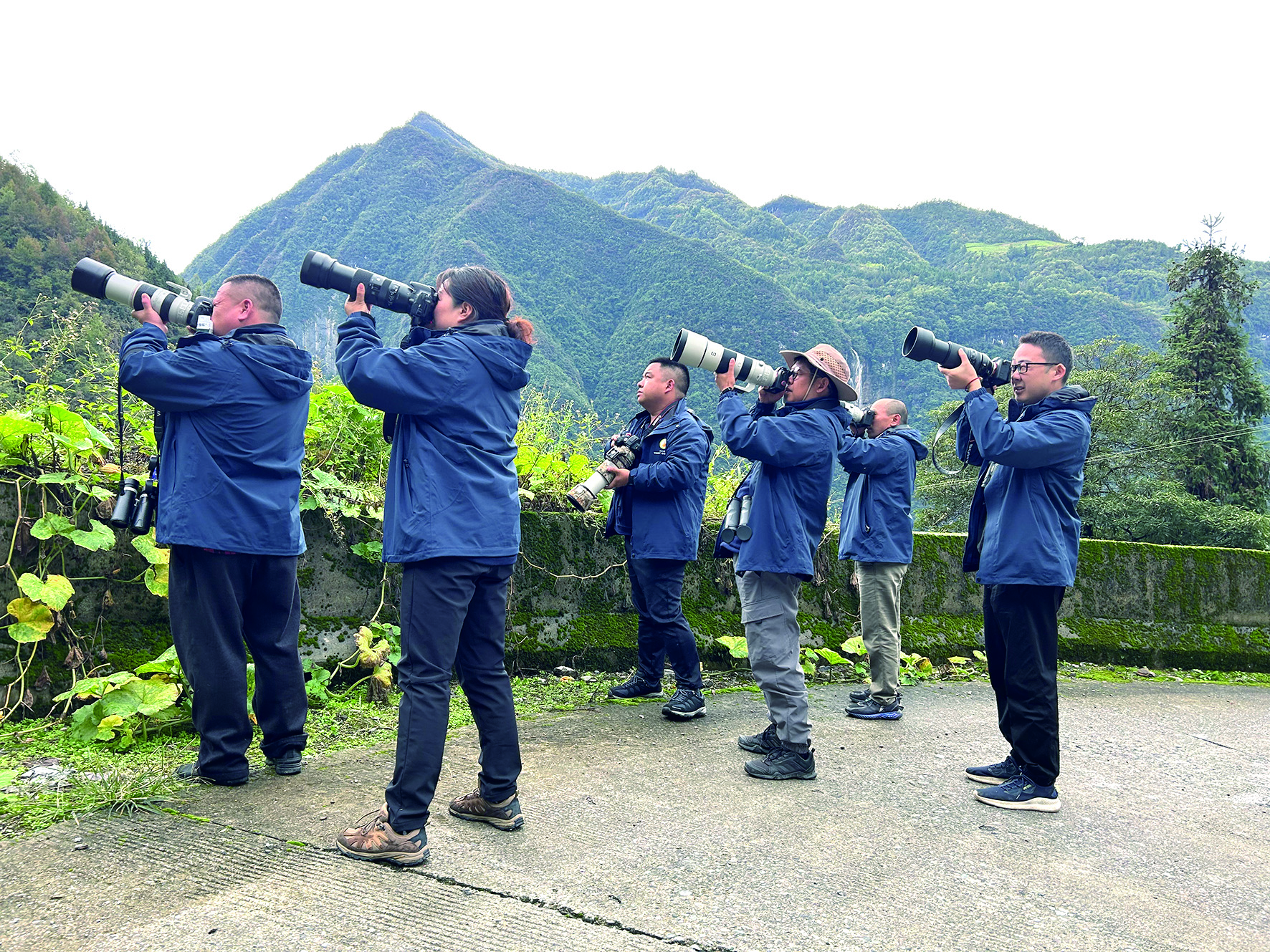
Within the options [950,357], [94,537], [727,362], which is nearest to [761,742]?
[727,362]

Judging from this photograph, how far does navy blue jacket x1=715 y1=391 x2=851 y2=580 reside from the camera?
419 centimetres

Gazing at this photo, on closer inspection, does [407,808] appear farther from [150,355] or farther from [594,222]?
[594,222]

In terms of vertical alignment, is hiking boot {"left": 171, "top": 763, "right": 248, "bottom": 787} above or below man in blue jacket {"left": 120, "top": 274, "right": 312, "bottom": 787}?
below

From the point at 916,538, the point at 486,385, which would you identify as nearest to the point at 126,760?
the point at 486,385

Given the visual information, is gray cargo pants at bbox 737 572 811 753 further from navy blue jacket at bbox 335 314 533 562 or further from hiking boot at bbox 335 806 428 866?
hiking boot at bbox 335 806 428 866

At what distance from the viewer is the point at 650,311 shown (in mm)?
87125

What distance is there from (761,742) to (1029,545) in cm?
158

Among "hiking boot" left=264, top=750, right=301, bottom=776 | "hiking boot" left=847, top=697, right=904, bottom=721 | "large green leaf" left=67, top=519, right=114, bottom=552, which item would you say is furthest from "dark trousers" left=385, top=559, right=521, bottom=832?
"hiking boot" left=847, top=697, right=904, bottom=721

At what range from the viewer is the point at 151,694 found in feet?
12.9

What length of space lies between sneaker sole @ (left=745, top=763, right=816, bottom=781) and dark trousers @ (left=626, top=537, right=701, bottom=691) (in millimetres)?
1156

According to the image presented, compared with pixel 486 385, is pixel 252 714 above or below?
below

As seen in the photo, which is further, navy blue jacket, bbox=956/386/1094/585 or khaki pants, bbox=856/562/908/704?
khaki pants, bbox=856/562/908/704

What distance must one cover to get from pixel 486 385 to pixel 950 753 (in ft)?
10.2

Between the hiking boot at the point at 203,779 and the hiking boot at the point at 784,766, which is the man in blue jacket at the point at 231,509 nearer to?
the hiking boot at the point at 203,779
